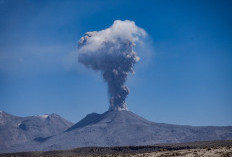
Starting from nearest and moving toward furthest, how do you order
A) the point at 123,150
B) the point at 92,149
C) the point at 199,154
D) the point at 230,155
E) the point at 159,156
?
1. the point at 230,155
2. the point at 199,154
3. the point at 159,156
4. the point at 123,150
5. the point at 92,149

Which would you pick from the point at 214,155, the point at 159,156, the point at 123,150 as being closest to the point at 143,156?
the point at 159,156

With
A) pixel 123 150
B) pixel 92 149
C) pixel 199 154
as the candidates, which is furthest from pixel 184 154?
pixel 92 149

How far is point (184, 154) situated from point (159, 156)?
364 centimetres

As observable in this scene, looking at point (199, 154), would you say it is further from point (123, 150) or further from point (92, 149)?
point (92, 149)

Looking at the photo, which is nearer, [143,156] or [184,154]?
[184,154]

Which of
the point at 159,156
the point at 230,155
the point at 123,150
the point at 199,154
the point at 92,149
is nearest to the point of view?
the point at 230,155

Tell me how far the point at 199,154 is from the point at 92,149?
89.7 m

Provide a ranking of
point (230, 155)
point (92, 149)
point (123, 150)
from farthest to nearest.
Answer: point (92, 149) → point (123, 150) → point (230, 155)

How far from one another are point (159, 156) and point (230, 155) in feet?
33.6

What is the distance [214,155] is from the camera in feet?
123

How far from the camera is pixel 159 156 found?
141 feet

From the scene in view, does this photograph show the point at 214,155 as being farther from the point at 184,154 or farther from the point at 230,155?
the point at 184,154

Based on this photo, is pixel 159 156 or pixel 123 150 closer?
pixel 159 156

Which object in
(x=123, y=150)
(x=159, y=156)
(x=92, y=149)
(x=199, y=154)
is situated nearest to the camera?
(x=199, y=154)
